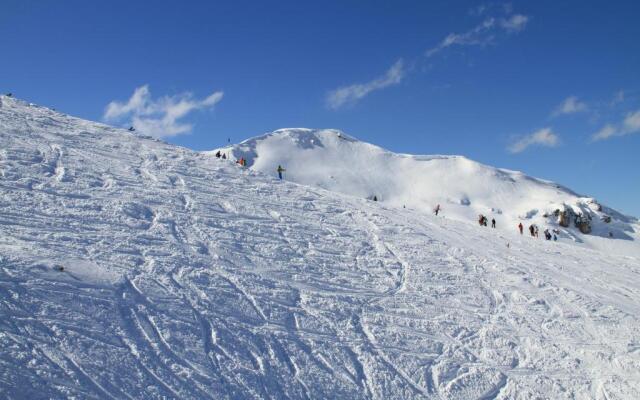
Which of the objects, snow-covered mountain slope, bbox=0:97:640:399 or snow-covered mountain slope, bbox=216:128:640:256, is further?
snow-covered mountain slope, bbox=216:128:640:256

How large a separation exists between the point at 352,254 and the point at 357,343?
570cm

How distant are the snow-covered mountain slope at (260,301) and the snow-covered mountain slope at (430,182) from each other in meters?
48.0

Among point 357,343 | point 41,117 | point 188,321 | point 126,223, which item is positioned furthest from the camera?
point 41,117

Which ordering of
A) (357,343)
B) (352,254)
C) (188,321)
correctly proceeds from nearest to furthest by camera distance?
1. (188,321)
2. (357,343)
3. (352,254)

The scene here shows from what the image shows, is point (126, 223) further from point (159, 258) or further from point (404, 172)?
point (404, 172)

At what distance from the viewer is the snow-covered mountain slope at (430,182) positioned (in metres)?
70.1

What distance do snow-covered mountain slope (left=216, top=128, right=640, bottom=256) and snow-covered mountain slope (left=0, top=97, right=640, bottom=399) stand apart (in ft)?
158

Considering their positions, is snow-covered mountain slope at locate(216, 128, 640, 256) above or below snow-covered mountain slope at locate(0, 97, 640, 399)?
above

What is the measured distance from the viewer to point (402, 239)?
65.6 ft

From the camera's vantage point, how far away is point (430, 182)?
258 ft

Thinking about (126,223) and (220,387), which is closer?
(220,387)

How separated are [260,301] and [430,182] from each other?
226 feet

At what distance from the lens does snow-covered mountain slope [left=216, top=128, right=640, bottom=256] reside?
230 feet

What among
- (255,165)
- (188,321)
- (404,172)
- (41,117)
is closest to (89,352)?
(188,321)
